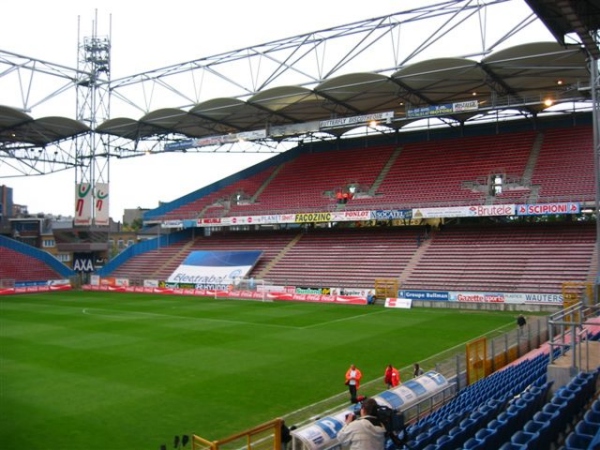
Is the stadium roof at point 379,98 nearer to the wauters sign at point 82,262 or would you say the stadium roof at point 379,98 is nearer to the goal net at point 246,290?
the wauters sign at point 82,262

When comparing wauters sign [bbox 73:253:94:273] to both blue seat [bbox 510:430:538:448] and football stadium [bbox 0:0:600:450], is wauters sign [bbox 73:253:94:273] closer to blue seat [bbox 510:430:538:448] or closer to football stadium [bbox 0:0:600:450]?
football stadium [bbox 0:0:600:450]

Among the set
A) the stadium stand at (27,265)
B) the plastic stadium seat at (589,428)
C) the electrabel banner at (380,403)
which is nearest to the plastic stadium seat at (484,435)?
the plastic stadium seat at (589,428)

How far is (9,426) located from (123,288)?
38.8 meters

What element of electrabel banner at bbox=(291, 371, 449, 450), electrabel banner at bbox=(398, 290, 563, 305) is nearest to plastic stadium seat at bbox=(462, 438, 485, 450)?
electrabel banner at bbox=(291, 371, 449, 450)

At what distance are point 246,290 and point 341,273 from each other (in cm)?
744

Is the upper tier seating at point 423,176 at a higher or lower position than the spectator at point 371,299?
higher

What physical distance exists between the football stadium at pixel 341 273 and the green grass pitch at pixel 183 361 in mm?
118

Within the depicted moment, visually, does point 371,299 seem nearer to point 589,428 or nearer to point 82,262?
point 589,428

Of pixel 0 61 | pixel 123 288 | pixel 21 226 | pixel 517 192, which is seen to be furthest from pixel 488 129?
pixel 21 226

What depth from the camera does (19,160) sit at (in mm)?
52812

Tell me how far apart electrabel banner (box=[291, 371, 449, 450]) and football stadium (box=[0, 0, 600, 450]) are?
5 cm

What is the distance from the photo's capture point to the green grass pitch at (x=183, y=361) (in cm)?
1355

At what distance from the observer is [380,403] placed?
1166 centimetres

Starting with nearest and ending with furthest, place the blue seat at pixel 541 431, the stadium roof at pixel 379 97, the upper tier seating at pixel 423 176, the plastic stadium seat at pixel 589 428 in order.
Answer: the plastic stadium seat at pixel 589 428 → the blue seat at pixel 541 431 → the stadium roof at pixel 379 97 → the upper tier seating at pixel 423 176
